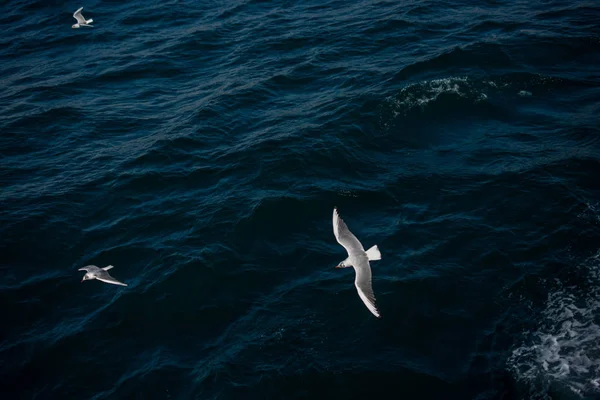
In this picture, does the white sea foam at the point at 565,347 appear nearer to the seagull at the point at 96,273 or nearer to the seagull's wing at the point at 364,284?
the seagull's wing at the point at 364,284

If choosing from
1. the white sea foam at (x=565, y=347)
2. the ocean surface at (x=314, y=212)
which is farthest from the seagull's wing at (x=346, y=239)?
the white sea foam at (x=565, y=347)

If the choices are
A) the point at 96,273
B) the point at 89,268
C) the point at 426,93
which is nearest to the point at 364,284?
the point at 96,273

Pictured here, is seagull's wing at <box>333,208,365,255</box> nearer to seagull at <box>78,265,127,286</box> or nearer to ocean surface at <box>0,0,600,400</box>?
ocean surface at <box>0,0,600,400</box>

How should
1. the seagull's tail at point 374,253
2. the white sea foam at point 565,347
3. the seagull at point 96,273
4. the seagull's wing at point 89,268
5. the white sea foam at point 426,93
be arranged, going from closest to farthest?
the white sea foam at point 565,347
the seagull's tail at point 374,253
the seagull at point 96,273
the seagull's wing at point 89,268
the white sea foam at point 426,93

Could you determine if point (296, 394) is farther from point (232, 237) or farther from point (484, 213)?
point (484, 213)

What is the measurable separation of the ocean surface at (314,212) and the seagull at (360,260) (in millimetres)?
1568

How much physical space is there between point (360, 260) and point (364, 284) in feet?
3.25

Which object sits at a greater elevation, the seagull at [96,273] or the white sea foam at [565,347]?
the seagull at [96,273]

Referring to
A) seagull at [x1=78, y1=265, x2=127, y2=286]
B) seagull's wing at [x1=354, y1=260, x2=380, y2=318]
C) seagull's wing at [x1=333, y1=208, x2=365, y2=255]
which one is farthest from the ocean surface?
seagull's wing at [x1=333, y1=208, x2=365, y2=255]

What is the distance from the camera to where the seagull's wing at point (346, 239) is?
696 inches

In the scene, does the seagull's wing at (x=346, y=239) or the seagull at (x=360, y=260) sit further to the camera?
the seagull's wing at (x=346, y=239)

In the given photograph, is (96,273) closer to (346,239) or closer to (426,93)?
(346,239)

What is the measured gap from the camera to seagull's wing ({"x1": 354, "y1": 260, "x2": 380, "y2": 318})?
627 inches

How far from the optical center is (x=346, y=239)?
1791cm
